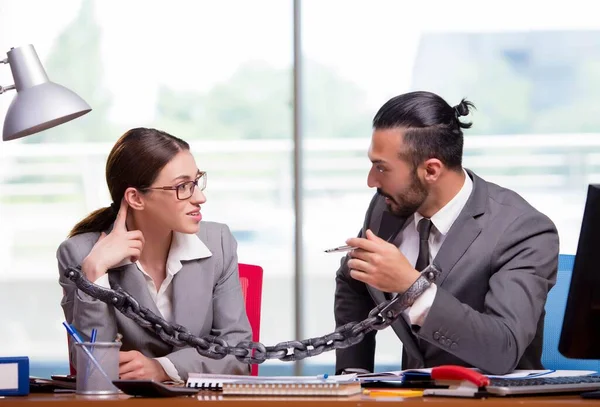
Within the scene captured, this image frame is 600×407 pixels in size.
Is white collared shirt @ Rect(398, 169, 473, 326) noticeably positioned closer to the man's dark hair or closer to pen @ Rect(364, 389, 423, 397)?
the man's dark hair

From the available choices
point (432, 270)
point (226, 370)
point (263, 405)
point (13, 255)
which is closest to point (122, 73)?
point (13, 255)

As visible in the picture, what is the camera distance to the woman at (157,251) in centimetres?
250

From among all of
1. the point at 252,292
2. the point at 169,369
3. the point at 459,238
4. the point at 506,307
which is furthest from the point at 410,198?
the point at 169,369

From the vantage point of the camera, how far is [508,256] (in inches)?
96.3

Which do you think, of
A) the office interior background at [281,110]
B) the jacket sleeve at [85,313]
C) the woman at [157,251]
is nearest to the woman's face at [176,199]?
the woman at [157,251]

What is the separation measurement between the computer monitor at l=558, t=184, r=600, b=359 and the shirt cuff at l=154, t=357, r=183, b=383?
97 cm

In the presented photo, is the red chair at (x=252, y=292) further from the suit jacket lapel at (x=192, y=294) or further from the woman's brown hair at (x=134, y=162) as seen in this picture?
the woman's brown hair at (x=134, y=162)

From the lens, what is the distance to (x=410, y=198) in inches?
104

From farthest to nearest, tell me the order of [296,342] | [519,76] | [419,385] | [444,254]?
[519,76] < [444,254] < [296,342] < [419,385]

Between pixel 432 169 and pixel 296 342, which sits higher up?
pixel 432 169

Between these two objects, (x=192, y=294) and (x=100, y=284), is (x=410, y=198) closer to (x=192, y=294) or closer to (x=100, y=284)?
(x=192, y=294)

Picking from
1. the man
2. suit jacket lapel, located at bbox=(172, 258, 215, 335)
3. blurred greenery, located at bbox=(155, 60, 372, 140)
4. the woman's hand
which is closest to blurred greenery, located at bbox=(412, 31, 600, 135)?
blurred greenery, located at bbox=(155, 60, 372, 140)

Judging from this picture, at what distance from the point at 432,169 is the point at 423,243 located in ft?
0.67

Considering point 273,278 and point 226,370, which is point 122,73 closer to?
point 273,278
